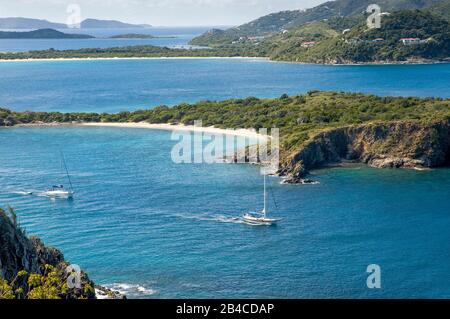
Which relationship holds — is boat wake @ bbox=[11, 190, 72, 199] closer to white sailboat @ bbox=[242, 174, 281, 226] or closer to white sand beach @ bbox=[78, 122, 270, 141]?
white sailboat @ bbox=[242, 174, 281, 226]

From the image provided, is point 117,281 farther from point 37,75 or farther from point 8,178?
point 37,75

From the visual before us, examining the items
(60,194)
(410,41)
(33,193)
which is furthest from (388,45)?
(60,194)
